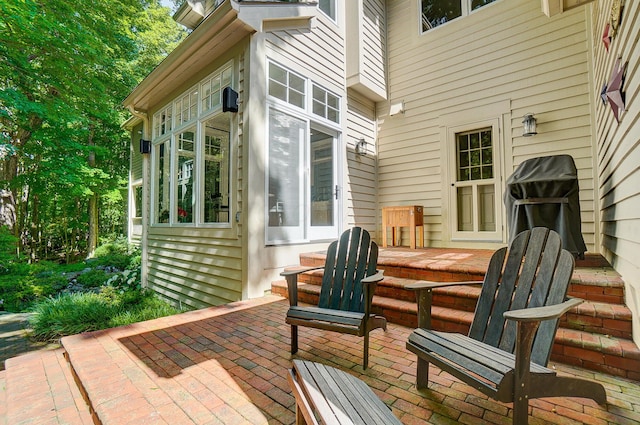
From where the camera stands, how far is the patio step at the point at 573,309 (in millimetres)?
2004

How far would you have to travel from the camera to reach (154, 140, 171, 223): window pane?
589 cm

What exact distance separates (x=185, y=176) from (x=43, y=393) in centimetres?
386

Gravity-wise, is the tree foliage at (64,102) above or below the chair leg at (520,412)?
above

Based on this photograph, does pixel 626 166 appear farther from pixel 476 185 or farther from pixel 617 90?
pixel 476 185

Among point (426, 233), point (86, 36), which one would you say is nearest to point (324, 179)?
point (426, 233)

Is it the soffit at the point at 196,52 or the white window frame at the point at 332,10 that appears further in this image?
the white window frame at the point at 332,10

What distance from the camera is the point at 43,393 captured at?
2.03m

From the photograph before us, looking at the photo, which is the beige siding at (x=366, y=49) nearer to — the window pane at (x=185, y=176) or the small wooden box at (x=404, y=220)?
the small wooden box at (x=404, y=220)

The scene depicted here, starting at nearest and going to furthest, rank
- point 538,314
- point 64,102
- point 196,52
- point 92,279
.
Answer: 1. point 538,314
2. point 196,52
3. point 64,102
4. point 92,279

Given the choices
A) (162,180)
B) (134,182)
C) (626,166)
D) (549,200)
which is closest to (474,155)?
(549,200)

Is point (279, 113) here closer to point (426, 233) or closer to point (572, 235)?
point (426, 233)

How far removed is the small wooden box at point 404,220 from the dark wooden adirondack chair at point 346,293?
2.92 metres

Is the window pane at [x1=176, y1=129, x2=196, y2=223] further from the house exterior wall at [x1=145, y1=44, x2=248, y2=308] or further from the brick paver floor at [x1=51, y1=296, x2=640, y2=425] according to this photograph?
the brick paver floor at [x1=51, y1=296, x2=640, y2=425]

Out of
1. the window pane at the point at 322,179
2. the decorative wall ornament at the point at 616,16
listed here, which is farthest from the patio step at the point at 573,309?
the decorative wall ornament at the point at 616,16
